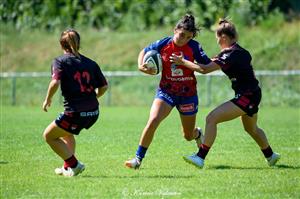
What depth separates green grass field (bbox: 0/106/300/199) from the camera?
21.9 feet

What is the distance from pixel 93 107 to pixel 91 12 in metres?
22.9

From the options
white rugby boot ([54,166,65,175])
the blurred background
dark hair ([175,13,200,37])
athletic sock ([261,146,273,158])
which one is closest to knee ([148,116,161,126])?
dark hair ([175,13,200,37])

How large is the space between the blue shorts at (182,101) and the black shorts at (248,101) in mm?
554

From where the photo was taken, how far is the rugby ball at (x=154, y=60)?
27.8ft

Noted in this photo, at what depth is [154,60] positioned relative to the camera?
27.8 ft

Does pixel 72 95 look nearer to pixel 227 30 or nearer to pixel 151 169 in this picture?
pixel 151 169

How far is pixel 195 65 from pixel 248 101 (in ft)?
2.29

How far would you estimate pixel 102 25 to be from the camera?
30.6 meters

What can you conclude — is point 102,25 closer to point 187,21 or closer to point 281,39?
point 281,39

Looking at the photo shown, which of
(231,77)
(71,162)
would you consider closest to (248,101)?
(231,77)

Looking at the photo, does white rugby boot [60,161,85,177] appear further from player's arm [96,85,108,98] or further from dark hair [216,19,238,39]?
dark hair [216,19,238,39]

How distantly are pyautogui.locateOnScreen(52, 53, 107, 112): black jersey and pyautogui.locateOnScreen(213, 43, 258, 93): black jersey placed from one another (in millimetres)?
1406

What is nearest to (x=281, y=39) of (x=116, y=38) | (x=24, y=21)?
(x=116, y=38)

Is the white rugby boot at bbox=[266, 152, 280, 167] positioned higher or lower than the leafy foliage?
higher
